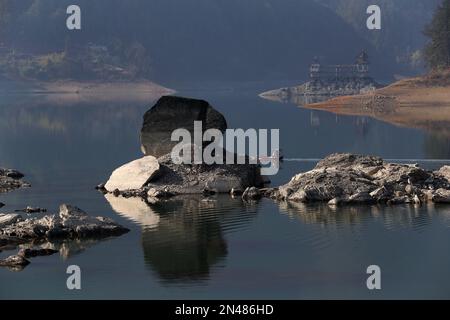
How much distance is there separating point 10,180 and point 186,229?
1625 cm

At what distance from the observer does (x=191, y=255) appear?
37156 millimetres

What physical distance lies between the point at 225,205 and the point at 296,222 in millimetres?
5041

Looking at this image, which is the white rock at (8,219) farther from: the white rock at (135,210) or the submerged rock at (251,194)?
the submerged rock at (251,194)

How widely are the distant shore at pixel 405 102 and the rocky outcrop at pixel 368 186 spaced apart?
77652 millimetres

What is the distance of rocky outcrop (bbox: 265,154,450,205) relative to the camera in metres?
45.7

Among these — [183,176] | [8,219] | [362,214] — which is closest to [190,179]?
[183,176]

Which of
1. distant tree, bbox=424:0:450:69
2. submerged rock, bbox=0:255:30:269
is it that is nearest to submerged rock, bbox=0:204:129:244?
submerged rock, bbox=0:255:30:269

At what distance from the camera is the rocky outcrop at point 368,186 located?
45719 millimetres

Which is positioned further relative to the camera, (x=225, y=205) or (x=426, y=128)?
(x=426, y=128)

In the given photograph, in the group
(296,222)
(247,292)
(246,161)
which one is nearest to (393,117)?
(246,161)

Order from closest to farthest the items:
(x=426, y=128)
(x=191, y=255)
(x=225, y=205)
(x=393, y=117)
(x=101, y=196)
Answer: (x=191, y=255)
(x=225, y=205)
(x=101, y=196)
(x=426, y=128)
(x=393, y=117)

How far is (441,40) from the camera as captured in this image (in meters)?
171
